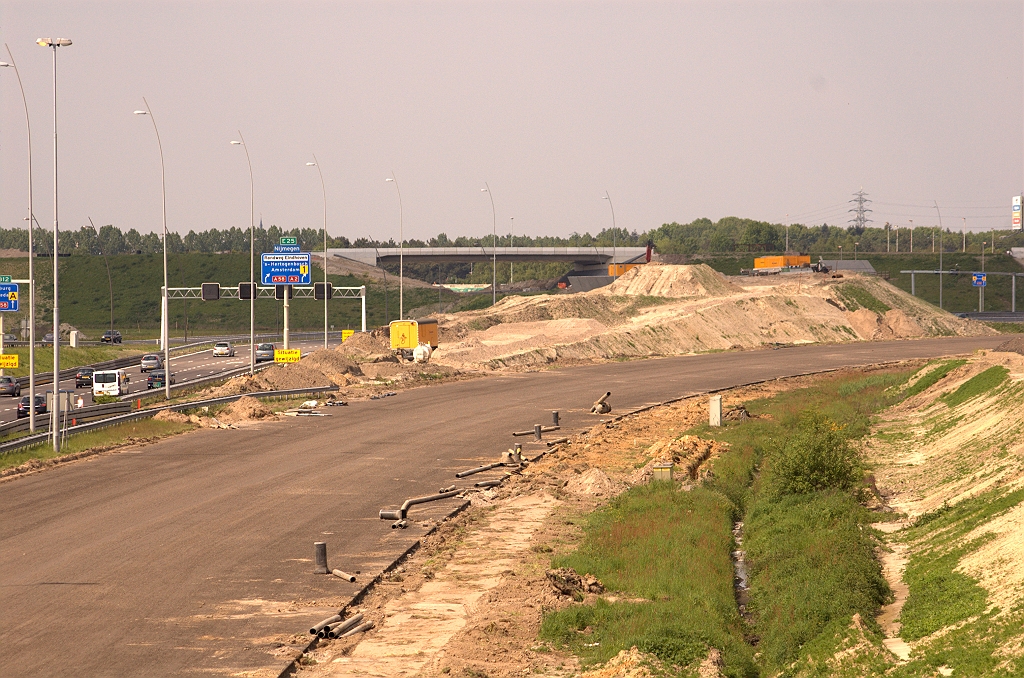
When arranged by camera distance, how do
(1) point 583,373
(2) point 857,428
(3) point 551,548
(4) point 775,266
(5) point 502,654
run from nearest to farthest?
→ (5) point 502,654 < (3) point 551,548 < (2) point 857,428 < (1) point 583,373 < (4) point 775,266

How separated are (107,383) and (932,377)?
162 feet

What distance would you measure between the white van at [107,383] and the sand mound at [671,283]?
5811cm

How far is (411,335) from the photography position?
81125 mm

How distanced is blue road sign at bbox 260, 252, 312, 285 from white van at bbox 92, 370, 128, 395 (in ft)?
43.3

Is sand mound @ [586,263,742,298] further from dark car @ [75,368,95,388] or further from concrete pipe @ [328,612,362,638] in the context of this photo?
concrete pipe @ [328,612,362,638]

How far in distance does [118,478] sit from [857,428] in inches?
1210

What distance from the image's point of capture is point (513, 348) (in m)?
83.1

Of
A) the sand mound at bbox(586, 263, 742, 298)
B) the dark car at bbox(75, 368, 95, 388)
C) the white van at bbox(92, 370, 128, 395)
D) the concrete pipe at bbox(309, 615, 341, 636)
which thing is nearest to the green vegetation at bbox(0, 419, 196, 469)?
the white van at bbox(92, 370, 128, 395)

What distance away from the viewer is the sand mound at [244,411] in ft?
164

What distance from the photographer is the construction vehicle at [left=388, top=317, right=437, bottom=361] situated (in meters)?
80.9

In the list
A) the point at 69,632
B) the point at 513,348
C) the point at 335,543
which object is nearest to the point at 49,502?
the point at 335,543

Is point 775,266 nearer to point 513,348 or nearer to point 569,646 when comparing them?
point 513,348

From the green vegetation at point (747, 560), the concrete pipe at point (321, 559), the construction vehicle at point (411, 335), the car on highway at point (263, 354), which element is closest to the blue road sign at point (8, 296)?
the construction vehicle at point (411, 335)

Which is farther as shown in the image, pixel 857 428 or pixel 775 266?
pixel 775 266
